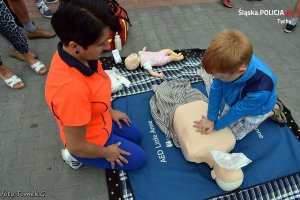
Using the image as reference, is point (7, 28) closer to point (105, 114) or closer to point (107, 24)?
point (105, 114)

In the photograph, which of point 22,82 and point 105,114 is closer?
point 105,114

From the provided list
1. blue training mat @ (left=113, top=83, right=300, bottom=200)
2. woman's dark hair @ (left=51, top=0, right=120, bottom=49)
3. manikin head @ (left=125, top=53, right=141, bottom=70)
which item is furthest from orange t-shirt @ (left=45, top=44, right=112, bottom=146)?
manikin head @ (left=125, top=53, right=141, bottom=70)

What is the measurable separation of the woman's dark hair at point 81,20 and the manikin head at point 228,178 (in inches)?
48.6

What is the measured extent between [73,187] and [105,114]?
664 millimetres

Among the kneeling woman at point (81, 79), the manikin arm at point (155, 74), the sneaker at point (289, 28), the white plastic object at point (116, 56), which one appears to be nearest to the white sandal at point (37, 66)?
the white plastic object at point (116, 56)

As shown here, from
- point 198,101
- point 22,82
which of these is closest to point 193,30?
point 198,101

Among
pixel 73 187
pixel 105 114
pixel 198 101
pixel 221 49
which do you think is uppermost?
pixel 221 49

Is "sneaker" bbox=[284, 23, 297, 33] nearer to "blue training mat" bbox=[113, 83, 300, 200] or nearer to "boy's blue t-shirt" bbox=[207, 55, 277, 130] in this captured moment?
"blue training mat" bbox=[113, 83, 300, 200]

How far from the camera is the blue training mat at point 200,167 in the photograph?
6.30ft

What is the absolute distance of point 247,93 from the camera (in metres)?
1.67

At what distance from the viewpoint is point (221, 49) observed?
142cm

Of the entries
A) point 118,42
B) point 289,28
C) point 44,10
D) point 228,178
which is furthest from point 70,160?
point 289,28

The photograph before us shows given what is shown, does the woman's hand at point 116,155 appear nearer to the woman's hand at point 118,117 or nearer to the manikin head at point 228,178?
the woman's hand at point 118,117

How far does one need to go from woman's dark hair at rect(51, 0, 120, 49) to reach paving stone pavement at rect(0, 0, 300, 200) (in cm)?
124
